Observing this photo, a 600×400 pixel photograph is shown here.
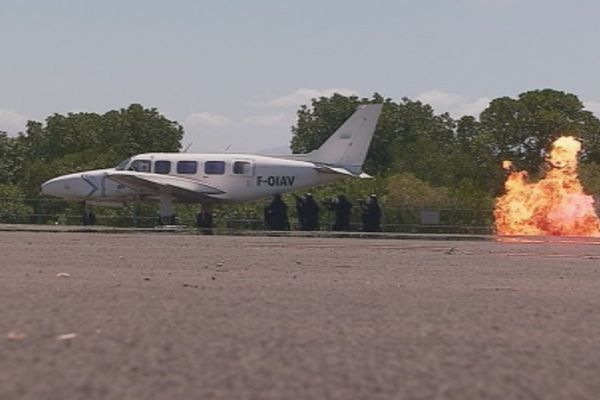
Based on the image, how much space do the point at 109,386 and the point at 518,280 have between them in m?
9.00

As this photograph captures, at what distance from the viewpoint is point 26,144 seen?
117875mm

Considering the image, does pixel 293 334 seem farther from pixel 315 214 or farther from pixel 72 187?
pixel 72 187

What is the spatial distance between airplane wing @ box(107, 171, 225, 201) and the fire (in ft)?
34.9

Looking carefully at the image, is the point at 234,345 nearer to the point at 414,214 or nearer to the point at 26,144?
the point at 414,214

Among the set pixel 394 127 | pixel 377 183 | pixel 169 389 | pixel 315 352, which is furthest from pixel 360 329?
pixel 394 127

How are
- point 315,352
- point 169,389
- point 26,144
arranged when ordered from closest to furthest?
1. point 169,389
2. point 315,352
3. point 26,144

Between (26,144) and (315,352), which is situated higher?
(26,144)

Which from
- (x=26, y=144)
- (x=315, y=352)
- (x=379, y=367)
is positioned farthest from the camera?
(x=26, y=144)

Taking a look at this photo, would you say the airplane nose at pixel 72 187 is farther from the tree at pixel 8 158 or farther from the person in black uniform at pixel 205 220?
the tree at pixel 8 158

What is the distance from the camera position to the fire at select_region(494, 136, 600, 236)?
Answer: 3872 centimetres

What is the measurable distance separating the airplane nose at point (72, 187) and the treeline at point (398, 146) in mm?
3895

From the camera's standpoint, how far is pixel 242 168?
41594mm

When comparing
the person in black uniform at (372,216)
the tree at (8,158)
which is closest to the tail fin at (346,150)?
the person in black uniform at (372,216)

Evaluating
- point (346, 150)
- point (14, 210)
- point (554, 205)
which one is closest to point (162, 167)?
point (346, 150)
